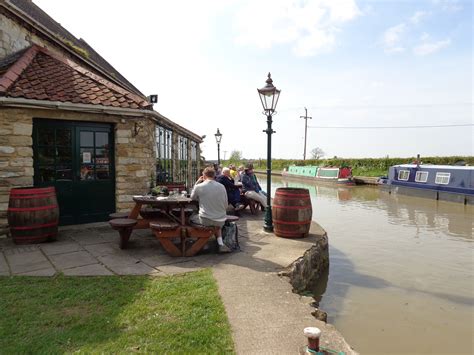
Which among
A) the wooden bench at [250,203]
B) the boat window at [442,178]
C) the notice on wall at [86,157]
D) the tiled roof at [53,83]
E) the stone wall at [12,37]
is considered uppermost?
the stone wall at [12,37]

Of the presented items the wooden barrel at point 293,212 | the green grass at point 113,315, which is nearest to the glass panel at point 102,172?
the green grass at point 113,315

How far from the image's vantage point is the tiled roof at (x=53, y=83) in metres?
6.33

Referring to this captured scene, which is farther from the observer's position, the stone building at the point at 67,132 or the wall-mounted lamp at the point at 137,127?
the wall-mounted lamp at the point at 137,127

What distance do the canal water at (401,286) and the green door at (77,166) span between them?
4762mm

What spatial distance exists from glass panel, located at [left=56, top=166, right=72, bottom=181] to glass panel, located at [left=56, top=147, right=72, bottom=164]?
121 millimetres

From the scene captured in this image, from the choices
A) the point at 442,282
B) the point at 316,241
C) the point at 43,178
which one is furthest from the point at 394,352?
the point at 43,178

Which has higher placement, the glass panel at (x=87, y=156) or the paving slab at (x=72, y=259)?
the glass panel at (x=87, y=156)

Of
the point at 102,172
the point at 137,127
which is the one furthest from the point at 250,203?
the point at 102,172

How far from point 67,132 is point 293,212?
4.74 meters

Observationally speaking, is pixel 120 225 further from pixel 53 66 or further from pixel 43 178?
pixel 53 66

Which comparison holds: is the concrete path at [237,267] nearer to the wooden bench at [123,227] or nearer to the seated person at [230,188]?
the wooden bench at [123,227]

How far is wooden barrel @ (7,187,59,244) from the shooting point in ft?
18.6

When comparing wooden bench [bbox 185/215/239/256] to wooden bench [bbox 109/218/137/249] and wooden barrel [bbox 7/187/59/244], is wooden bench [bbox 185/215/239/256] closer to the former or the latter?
wooden bench [bbox 109/218/137/249]

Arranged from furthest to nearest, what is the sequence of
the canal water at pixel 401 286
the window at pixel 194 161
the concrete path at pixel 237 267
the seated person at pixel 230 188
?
the window at pixel 194 161 < the seated person at pixel 230 188 < the canal water at pixel 401 286 < the concrete path at pixel 237 267
